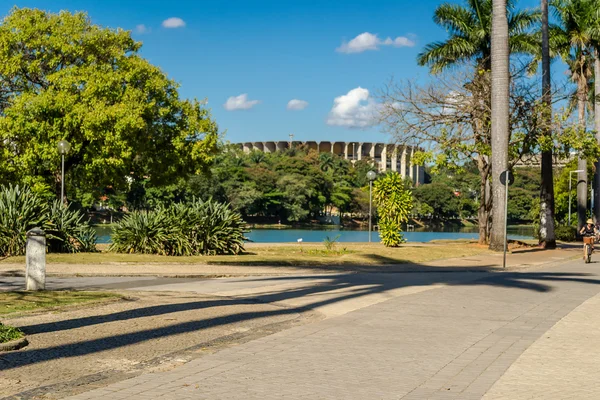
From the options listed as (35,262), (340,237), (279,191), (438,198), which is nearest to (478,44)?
(340,237)

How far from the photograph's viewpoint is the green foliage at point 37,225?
22.6 m

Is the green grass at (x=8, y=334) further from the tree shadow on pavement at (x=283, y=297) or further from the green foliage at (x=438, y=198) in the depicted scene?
the green foliage at (x=438, y=198)

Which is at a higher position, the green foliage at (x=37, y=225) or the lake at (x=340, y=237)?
the green foliage at (x=37, y=225)

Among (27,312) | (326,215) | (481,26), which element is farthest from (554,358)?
(326,215)

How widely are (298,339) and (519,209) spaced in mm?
97303

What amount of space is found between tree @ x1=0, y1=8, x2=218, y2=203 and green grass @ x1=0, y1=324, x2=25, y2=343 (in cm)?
2763

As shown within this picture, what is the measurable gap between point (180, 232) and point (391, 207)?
35.5 feet

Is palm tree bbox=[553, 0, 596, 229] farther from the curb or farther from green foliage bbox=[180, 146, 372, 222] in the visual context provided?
green foliage bbox=[180, 146, 372, 222]

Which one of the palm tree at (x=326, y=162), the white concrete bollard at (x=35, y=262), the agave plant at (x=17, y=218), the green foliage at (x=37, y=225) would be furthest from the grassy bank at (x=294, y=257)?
the palm tree at (x=326, y=162)

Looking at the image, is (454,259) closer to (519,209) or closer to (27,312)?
(27,312)


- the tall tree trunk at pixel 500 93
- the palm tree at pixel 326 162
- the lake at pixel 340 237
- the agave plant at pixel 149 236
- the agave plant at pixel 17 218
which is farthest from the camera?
the palm tree at pixel 326 162

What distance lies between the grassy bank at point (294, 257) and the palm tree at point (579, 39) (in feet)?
62.1

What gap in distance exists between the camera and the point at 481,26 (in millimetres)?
38562

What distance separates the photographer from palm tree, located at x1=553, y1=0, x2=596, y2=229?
149 ft
